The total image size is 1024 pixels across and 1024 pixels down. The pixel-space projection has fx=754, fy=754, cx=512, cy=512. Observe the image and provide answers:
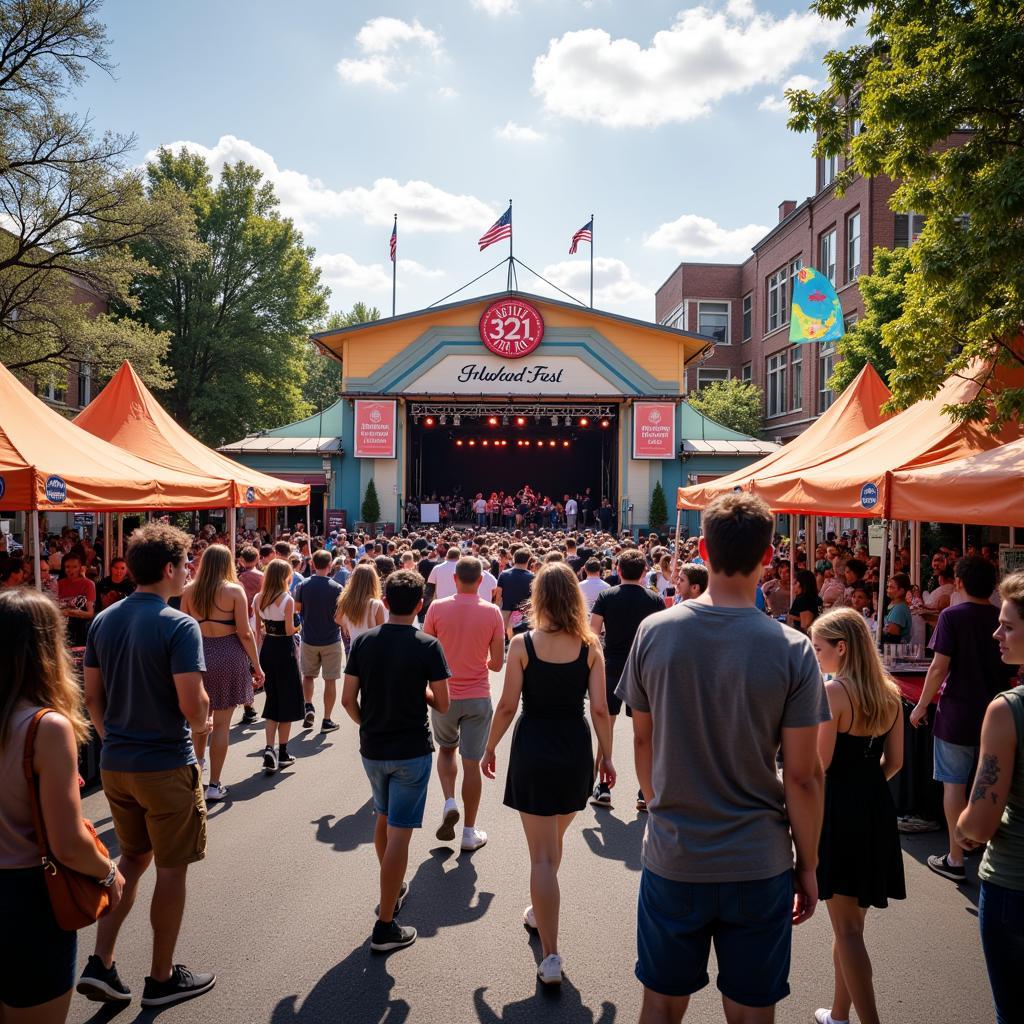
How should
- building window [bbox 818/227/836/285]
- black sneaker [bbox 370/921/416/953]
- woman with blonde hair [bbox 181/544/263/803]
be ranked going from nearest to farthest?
black sneaker [bbox 370/921/416/953], woman with blonde hair [bbox 181/544/263/803], building window [bbox 818/227/836/285]

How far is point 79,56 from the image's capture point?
17.9 meters

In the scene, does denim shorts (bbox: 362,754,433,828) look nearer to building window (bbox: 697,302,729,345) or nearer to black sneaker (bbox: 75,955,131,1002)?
black sneaker (bbox: 75,955,131,1002)

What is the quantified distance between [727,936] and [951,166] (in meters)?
7.40

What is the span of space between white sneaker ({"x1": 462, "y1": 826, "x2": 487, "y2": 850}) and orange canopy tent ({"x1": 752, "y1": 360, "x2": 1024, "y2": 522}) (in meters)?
4.31

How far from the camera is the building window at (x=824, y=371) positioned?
102ft

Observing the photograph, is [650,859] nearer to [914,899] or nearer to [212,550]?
[914,899]

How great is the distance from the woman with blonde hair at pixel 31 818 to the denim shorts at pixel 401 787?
1726 millimetres

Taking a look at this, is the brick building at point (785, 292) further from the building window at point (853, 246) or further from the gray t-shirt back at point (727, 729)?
the gray t-shirt back at point (727, 729)

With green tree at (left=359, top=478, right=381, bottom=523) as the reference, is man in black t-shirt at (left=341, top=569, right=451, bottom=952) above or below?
below

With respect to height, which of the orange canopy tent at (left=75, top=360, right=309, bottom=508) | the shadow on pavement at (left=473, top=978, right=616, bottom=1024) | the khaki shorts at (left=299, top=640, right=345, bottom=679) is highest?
the orange canopy tent at (left=75, top=360, right=309, bottom=508)

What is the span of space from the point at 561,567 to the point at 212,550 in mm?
3142

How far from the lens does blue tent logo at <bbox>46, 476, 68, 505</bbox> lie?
6.98 meters

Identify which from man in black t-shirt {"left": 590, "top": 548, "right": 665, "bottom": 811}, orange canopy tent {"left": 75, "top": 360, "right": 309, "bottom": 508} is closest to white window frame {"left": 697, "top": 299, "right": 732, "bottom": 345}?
orange canopy tent {"left": 75, "top": 360, "right": 309, "bottom": 508}

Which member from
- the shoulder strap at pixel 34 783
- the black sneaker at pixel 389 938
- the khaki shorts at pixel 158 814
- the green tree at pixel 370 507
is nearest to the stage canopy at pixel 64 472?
the khaki shorts at pixel 158 814
